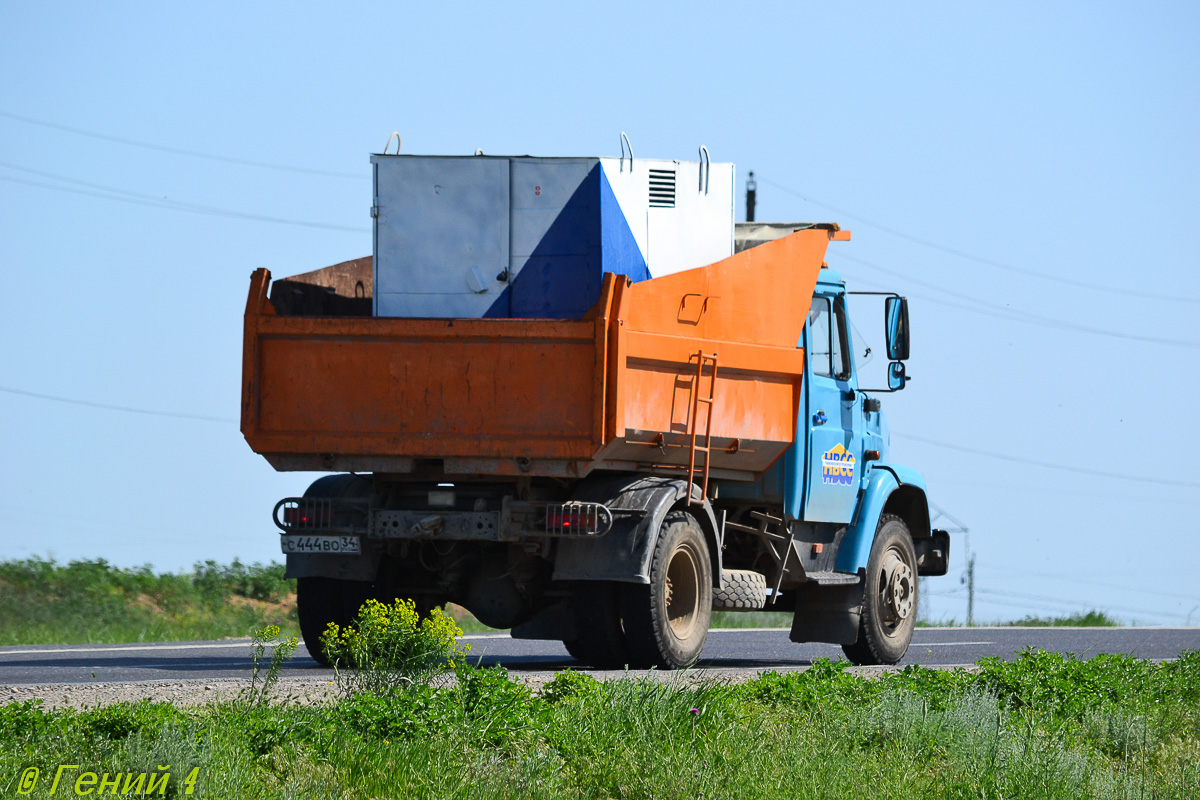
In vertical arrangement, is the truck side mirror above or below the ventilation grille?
below

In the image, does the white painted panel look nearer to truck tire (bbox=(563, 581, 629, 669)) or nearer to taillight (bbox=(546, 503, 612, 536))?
taillight (bbox=(546, 503, 612, 536))

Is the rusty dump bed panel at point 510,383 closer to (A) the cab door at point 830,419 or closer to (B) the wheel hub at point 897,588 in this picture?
(A) the cab door at point 830,419

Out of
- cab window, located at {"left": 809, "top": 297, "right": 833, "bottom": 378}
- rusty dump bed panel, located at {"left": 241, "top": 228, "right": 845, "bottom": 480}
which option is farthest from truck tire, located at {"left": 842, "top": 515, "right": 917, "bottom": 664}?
rusty dump bed panel, located at {"left": 241, "top": 228, "right": 845, "bottom": 480}

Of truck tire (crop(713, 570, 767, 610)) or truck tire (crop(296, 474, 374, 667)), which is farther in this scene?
truck tire (crop(713, 570, 767, 610))

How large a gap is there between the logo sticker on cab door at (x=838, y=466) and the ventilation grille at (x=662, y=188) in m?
2.48

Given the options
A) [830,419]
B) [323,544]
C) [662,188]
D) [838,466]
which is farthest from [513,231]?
[838,466]

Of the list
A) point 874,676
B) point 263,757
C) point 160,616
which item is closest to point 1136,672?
point 874,676

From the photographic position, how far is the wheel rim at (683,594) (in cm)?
1089

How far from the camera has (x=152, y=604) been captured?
77.2 ft

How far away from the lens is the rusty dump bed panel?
10086mm

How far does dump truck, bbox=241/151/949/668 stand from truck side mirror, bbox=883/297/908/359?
131 centimetres

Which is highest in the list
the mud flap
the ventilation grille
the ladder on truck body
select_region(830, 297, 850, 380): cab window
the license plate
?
the ventilation grille

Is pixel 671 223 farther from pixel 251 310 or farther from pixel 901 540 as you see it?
pixel 901 540

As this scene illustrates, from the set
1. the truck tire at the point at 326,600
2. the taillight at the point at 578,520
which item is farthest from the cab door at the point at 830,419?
the truck tire at the point at 326,600
